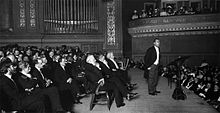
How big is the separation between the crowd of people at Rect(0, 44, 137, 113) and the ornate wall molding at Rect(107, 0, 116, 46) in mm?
5834

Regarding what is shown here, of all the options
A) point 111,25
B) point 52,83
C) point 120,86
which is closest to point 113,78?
point 120,86

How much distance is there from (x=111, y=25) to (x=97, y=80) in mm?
8008

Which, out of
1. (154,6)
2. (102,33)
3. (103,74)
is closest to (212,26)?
(154,6)

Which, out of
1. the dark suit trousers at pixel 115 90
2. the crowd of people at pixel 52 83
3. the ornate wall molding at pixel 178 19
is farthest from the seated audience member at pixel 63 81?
the ornate wall molding at pixel 178 19

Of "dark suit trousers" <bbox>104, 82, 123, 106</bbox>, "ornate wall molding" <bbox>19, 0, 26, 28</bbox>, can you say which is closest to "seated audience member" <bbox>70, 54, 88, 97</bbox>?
"dark suit trousers" <bbox>104, 82, 123, 106</bbox>

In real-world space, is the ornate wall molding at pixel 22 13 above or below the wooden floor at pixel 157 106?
above

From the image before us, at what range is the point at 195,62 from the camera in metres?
13.5

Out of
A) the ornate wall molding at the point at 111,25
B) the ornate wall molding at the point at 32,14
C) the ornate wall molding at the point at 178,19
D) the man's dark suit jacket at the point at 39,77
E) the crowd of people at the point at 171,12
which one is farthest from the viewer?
the ornate wall molding at the point at 111,25

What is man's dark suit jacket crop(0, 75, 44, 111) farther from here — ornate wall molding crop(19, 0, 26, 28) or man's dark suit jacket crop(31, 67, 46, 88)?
ornate wall molding crop(19, 0, 26, 28)

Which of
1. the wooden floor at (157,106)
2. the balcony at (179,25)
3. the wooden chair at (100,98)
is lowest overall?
the wooden floor at (157,106)

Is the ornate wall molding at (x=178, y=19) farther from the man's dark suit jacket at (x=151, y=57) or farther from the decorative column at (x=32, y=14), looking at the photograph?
the man's dark suit jacket at (x=151, y=57)

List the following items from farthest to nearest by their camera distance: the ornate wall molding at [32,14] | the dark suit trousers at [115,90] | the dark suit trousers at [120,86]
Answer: the ornate wall molding at [32,14], the dark suit trousers at [120,86], the dark suit trousers at [115,90]

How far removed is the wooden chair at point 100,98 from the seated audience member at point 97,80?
0.33ft

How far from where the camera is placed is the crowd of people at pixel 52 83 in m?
4.88
